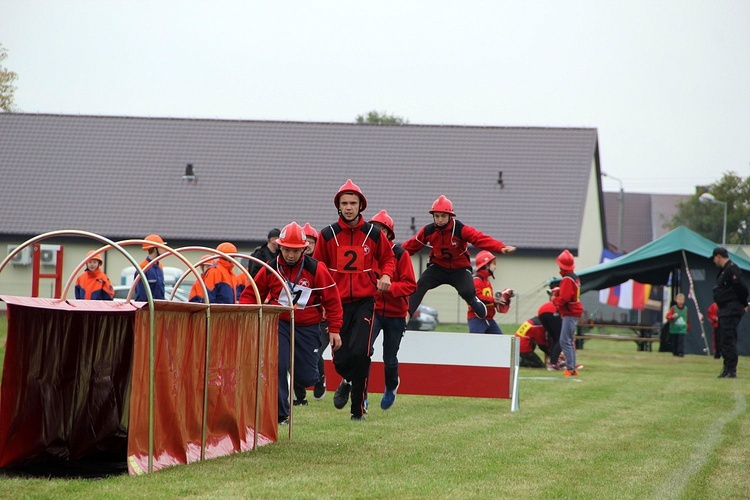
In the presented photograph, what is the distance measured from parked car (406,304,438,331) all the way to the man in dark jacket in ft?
43.5

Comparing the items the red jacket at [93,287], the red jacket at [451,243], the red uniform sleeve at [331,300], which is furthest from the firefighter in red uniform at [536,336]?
the red uniform sleeve at [331,300]

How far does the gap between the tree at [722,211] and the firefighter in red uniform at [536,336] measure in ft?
162

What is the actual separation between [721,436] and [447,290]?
30.1 metres

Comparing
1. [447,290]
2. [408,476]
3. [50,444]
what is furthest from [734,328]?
[447,290]

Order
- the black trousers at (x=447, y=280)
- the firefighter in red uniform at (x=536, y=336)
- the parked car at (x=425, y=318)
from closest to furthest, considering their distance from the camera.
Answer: the black trousers at (x=447, y=280), the firefighter in red uniform at (x=536, y=336), the parked car at (x=425, y=318)

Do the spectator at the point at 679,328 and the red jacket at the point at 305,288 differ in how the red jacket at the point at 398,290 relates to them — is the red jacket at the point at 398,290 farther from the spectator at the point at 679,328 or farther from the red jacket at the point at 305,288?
the spectator at the point at 679,328

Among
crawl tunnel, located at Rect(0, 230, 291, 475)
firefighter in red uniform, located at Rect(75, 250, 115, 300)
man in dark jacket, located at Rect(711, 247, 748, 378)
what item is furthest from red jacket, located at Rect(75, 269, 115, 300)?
man in dark jacket, located at Rect(711, 247, 748, 378)

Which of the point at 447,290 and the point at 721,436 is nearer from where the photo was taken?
the point at 721,436

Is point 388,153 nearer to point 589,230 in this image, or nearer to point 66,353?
point 589,230

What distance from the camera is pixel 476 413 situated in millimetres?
12617

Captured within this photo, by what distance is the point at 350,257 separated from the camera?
10812mm

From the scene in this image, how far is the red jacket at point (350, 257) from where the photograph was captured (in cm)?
1080

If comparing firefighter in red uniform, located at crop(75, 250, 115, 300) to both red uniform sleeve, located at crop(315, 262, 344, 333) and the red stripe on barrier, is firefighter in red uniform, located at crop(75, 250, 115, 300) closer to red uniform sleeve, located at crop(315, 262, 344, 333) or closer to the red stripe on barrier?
the red stripe on barrier

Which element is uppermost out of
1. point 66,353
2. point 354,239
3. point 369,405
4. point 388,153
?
point 388,153
